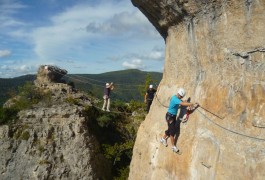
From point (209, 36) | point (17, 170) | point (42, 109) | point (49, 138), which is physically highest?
point (209, 36)

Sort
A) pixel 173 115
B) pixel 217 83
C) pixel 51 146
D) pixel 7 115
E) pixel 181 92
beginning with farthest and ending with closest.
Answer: pixel 7 115, pixel 51 146, pixel 173 115, pixel 181 92, pixel 217 83

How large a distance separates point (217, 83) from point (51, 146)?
16.2 m

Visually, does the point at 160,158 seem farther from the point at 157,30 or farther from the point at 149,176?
the point at 157,30

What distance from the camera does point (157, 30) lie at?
51.0 feet

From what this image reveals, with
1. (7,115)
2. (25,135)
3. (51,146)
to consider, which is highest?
(7,115)

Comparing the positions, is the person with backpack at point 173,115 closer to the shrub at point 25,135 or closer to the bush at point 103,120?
the shrub at point 25,135

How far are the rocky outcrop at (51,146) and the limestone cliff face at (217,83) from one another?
11.0 metres

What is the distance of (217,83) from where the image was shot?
11.3m

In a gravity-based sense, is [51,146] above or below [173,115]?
below

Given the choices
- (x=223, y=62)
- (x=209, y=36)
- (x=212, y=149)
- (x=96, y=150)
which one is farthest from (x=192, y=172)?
(x=96, y=150)

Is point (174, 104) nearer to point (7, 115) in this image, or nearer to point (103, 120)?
point (103, 120)

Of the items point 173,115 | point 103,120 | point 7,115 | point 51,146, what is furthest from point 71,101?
point 173,115

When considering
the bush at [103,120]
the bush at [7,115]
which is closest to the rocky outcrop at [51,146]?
the bush at [7,115]

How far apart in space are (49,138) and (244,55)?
58.1ft
